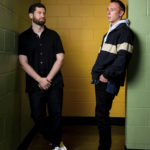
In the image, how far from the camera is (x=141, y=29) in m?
2.62

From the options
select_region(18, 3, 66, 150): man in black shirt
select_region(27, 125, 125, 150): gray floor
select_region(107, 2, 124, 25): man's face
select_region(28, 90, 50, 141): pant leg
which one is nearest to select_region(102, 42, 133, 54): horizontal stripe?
select_region(107, 2, 124, 25): man's face

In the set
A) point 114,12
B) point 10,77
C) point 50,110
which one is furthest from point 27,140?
point 114,12

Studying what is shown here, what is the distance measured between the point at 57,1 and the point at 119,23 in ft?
5.94

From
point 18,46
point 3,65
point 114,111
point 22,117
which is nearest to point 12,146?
point 22,117

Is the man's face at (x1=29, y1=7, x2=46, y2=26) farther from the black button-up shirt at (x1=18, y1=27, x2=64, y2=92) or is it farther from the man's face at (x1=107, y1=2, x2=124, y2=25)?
the man's face at (x1=107, y1=2, x2=124, y2=25)

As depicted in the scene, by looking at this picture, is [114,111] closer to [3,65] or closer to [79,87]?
[79,87]

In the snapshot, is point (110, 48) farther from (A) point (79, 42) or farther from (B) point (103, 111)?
(A) point (79, 42)

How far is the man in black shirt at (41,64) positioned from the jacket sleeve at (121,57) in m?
0.65

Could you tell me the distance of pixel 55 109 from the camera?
9.11 feet

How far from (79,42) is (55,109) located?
158 centimetres

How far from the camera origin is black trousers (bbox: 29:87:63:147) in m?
2.75

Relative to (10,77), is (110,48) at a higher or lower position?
higher

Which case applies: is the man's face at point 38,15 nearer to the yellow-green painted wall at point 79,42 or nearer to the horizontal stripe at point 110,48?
the horizontal stripe at point 110,48

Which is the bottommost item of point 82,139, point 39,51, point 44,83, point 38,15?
point 82,139
